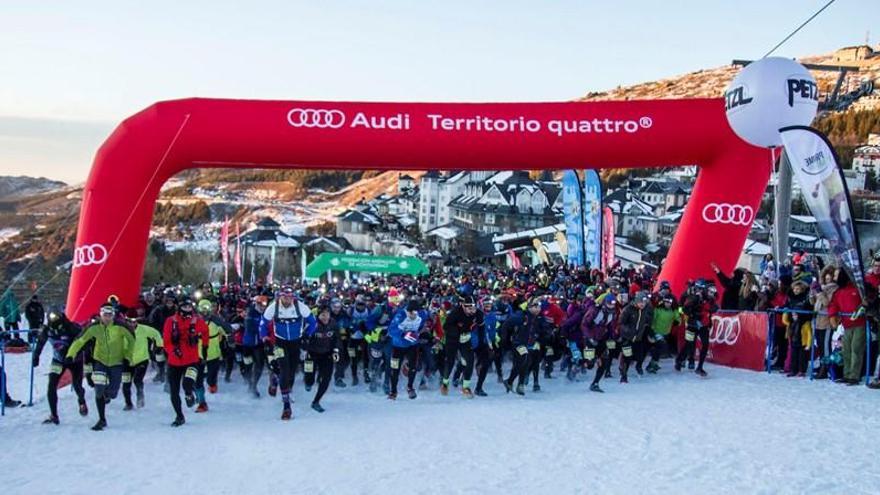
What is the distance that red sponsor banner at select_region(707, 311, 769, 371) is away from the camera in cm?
1231

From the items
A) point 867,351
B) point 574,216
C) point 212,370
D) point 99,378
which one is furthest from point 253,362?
point 574,216

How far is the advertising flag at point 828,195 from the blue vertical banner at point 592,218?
8441mm

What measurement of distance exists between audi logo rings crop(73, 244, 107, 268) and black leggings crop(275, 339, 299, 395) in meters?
4.06

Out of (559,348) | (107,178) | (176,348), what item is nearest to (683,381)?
(559,348)

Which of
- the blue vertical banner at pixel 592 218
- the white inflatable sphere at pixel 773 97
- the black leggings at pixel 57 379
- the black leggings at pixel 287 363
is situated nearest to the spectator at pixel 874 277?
the white inflatable sphere at pixel 773 97

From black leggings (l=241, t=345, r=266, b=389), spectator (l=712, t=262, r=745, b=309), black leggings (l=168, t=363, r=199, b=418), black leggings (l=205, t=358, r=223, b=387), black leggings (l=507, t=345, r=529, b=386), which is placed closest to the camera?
black leggings (l=168, t=363, r=199, b=418)

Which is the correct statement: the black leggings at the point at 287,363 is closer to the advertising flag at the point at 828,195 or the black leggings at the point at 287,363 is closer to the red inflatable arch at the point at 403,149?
the red inflatable arch at the point at 403,149

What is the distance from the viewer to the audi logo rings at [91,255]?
12461 mm

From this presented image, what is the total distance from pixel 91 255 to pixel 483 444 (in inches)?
303

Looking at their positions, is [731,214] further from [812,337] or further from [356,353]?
[356,353]

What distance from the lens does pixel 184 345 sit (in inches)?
396

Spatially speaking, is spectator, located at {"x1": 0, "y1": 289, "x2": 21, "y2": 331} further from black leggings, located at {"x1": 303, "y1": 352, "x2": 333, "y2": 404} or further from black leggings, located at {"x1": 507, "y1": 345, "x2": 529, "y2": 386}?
black leggings, located at {"x1": 507, "y1": 345, "x2": 529, "y2": 386}

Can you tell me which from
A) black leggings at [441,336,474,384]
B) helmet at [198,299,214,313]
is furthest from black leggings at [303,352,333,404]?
black leggings at [441,336,474,384]

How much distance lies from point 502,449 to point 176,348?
15.2 feet
